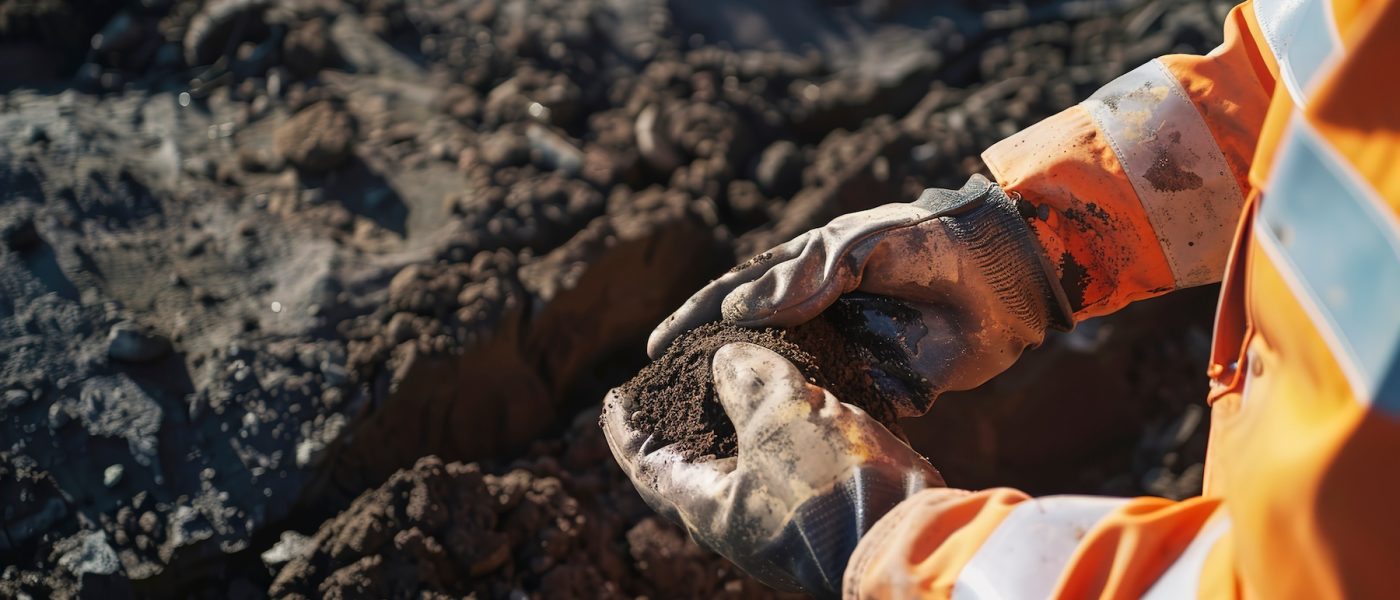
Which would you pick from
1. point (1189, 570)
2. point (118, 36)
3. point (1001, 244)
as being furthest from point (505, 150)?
point (1189, 570)

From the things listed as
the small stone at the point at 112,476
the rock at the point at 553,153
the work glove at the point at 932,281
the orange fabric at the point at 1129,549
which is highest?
the orange fabric at the point at 1129,549

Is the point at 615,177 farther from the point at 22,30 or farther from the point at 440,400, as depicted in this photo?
the point at 22,30

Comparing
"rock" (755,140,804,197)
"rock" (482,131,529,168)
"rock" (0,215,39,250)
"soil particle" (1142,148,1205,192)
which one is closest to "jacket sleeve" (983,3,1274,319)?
"soil particle" (1142,148,1205,192)

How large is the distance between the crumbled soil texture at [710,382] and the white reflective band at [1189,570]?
67 cm

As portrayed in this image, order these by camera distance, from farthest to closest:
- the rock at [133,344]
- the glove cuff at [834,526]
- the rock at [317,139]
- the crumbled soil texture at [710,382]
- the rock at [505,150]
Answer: the rock at [505,150]
the rock at [317,139]
the rock at [133,344]
the crumbled soil texture at [710,382]
the glove cuff at [834,526]

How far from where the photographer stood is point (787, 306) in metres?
1.80

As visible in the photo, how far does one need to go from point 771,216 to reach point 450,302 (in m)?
1.19

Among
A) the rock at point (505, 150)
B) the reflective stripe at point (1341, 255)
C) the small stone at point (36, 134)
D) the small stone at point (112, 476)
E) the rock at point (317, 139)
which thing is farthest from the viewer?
the rock at point (505, 150)

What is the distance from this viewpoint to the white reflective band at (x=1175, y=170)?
1.78 metres

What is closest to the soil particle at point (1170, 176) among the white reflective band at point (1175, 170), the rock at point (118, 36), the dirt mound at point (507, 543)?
the white reflective band at point (1175, 170)

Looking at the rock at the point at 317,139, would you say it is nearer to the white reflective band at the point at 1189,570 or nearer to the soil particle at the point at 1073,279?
the soil particle at the point at 1073,279

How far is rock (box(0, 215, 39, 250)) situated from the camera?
2615 mm

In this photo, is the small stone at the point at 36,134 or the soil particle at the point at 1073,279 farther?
the small stone at the point at 36,134

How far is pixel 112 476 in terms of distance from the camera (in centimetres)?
231
